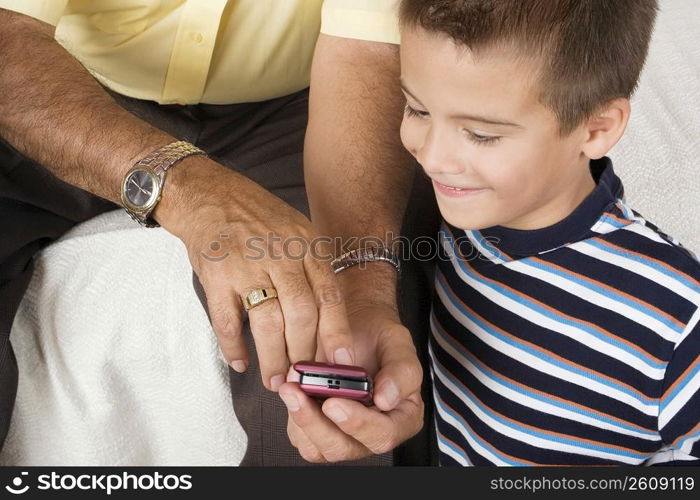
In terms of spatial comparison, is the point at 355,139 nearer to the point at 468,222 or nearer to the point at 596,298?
the point at 468,222

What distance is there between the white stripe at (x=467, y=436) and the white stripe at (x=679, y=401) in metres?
0.22

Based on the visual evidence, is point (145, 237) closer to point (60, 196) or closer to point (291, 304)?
point (60, 196)

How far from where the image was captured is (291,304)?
0.92 meters

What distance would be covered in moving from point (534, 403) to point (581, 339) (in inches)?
4.1

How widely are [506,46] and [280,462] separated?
Answer: 652mm

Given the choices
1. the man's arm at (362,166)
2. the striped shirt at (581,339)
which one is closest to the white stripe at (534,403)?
the striped shirt at (581,339)

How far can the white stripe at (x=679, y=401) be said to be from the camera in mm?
939

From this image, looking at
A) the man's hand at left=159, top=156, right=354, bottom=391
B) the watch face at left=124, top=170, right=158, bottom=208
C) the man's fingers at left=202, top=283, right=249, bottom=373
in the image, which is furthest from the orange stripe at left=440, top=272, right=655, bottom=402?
the watch face at left=124, top=170, right=158, bottom=208

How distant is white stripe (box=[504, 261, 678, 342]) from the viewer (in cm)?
95

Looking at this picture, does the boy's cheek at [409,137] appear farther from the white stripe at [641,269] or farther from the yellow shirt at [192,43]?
the yellow shirt at [192,43]

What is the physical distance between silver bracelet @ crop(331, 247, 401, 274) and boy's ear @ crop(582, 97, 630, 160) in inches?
11.9

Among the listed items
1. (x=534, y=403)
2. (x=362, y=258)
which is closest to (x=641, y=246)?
(x=534, y=403)

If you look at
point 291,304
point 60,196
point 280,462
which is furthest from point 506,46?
point 60,196

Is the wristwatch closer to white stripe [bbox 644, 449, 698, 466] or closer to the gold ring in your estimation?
the gold ring
